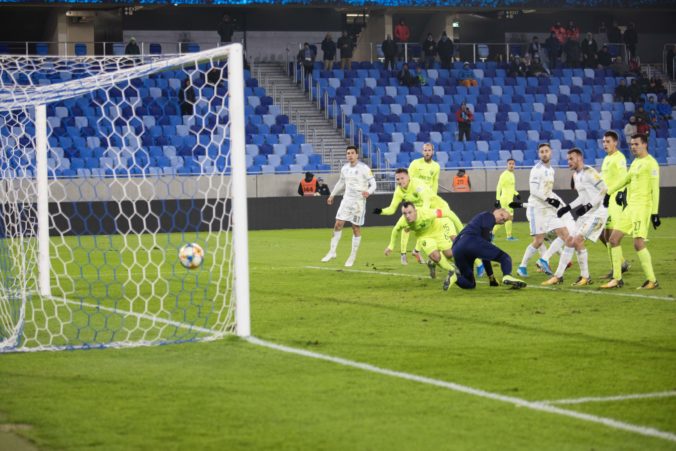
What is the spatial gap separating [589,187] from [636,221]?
1.25 meters

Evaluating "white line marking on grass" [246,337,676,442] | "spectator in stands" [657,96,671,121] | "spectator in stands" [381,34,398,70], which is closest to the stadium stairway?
"spectator in stands" [381,34,398,70]

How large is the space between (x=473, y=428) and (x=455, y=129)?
3095 cm

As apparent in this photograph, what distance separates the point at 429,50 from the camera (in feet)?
126

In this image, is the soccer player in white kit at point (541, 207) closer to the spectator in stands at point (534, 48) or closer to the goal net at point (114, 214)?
the goal net at point (114, 214)

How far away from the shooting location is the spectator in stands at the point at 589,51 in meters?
40.6

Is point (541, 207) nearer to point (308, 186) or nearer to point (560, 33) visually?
point (308, 186)

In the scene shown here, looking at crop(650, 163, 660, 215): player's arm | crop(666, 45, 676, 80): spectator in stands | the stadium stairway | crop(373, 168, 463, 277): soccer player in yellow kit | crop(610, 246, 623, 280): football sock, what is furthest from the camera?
crop(666, 45, 676, 80): spectator in stands

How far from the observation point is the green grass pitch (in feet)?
19.7

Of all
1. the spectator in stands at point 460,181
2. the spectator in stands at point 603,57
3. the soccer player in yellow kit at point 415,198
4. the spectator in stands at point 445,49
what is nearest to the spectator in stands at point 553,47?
the spectator in stands at point 603,57

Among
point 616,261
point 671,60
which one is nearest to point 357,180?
point 616,261

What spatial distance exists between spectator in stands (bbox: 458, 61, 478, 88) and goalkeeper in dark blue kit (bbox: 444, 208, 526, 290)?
25.3 metres

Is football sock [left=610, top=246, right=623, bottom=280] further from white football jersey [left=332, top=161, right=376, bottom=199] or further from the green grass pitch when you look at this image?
white football jersey [left=332, top=161, right=376, bottom=199]

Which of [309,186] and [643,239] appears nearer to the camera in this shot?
[643,239]

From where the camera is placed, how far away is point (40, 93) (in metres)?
11.8
